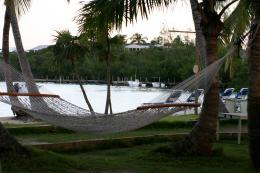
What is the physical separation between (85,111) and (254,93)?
1.88 meters

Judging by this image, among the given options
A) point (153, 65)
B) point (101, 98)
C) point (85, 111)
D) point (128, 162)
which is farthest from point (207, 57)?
point (153, 65)

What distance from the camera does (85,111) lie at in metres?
6.36

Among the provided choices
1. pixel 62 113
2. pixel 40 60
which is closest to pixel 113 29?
pixel 62 113

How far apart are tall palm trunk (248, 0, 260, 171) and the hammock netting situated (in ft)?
1.73

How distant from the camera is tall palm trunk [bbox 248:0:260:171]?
593cm

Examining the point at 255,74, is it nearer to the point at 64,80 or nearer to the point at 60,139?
the point at 60,139

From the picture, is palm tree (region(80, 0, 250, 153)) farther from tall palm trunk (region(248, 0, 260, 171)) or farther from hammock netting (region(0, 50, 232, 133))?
tall palm trunk (region(248, 0, 260, 171))

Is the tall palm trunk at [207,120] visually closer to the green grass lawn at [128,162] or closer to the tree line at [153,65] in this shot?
the green grass lawn at [128,162]

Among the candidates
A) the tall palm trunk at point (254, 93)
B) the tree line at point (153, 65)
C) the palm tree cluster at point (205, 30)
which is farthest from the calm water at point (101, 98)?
the tall palm trunk at point (254, 93)

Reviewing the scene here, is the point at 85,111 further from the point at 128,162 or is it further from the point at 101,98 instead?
the point at 101,98

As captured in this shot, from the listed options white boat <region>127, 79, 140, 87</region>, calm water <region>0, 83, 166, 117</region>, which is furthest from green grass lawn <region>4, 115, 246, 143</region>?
white boat <region>127, 79, 140, 87</region>

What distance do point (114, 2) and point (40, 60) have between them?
3171 cm

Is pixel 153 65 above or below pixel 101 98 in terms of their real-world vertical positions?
above

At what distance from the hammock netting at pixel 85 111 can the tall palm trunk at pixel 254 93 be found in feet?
1.73
